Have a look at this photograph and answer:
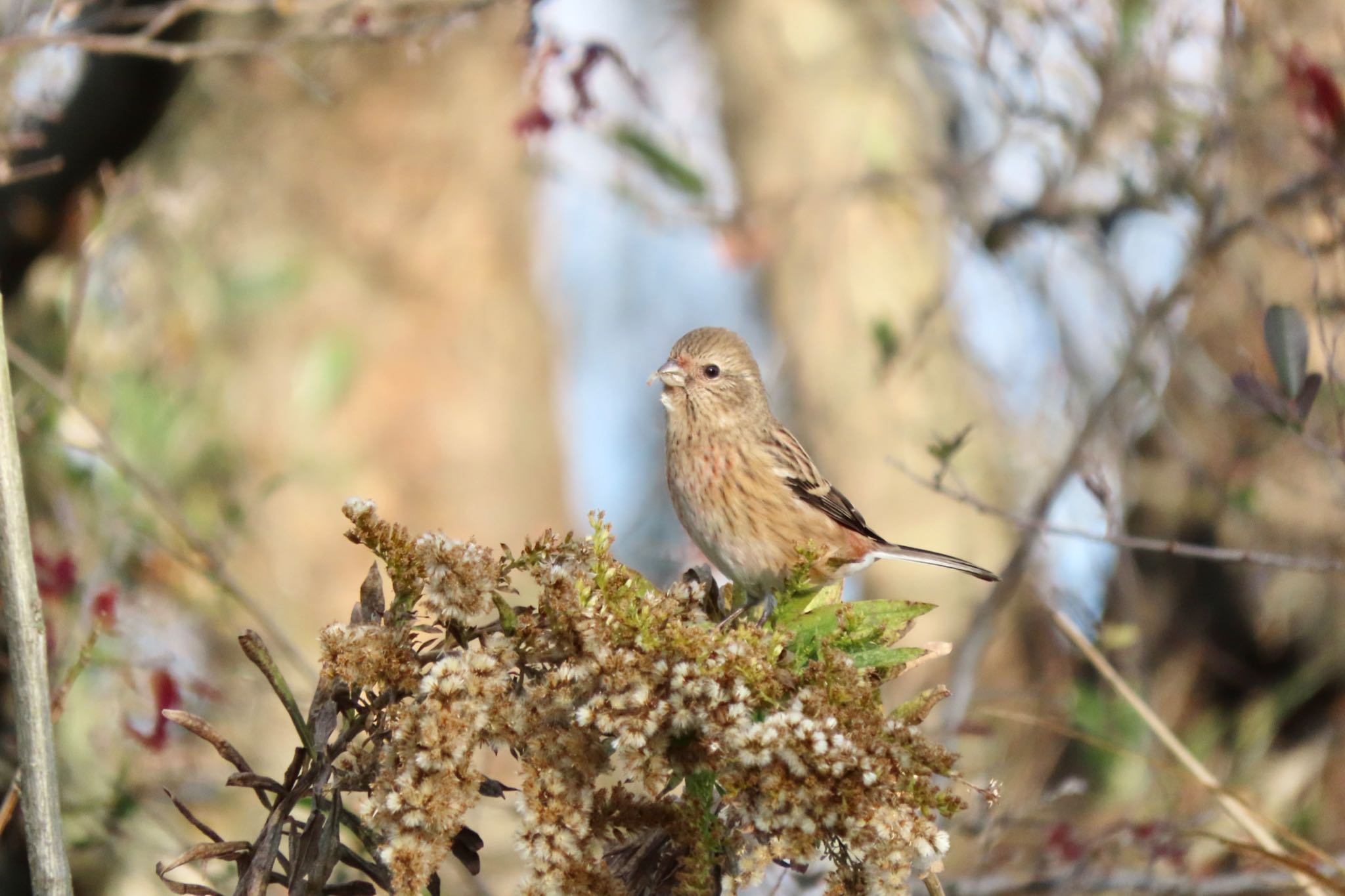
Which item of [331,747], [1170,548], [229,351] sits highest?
[229,351]

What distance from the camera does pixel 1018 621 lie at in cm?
759

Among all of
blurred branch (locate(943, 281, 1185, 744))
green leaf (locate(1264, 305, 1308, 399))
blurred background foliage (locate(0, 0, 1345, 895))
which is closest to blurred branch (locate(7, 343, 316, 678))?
blurred background foliage (locate(0, 0, 1345, 895))

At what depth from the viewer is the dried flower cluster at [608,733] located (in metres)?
1.42

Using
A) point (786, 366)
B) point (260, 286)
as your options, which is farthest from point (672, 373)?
point (786, 366)

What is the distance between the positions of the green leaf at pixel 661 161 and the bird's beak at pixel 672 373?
6.59 feet

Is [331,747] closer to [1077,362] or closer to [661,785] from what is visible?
[661,785]

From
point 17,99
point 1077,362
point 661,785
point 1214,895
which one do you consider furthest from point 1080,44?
point 661,785

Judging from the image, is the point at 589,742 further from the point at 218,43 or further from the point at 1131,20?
the point at 1131,20

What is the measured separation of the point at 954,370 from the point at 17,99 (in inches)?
232

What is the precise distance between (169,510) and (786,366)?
5150 millimetres

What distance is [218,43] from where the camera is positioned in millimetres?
3455

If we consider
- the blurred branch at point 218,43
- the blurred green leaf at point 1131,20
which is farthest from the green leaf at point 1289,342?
the blurred green leaf at point 1131,20

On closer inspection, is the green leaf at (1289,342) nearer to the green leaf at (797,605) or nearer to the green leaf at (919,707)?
the green leaf at (797,605)

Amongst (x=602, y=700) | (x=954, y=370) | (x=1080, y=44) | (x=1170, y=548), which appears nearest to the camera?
(x=602, y=700)
